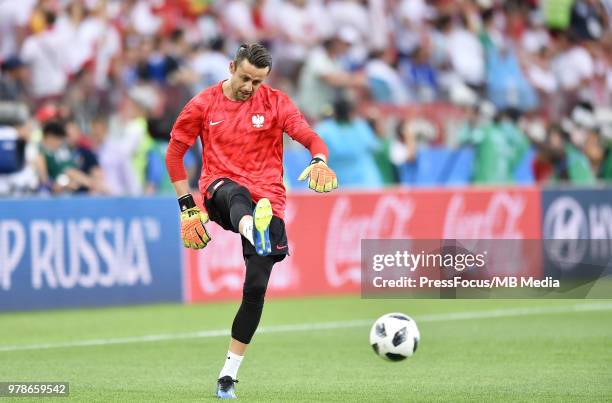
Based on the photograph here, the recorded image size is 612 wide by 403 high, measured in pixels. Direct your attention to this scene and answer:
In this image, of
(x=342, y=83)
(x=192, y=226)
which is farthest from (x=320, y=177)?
(x=342, y=83)

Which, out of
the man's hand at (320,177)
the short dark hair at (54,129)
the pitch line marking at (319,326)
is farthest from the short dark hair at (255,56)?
the short dark hair at (54,129)

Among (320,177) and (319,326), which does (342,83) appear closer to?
(319,326)

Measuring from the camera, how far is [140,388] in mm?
9648

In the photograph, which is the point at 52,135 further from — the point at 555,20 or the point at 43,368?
the point at 555,20

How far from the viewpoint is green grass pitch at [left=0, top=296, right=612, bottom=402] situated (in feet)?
31.4

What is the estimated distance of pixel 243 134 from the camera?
31.0 feet

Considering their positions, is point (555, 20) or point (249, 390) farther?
point (555, 20)

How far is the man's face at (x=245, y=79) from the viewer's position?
9.17 meters

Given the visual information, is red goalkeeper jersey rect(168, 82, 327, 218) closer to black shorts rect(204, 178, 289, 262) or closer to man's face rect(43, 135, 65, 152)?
black shorts rect(204, 178, 289, 262)

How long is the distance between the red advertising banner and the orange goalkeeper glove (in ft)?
24.3

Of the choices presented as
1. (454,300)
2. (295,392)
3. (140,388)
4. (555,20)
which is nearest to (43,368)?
(140,388)

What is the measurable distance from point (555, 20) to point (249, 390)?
18195 mm

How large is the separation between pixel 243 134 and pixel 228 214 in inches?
25.2

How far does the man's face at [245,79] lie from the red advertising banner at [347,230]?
25.0ft
